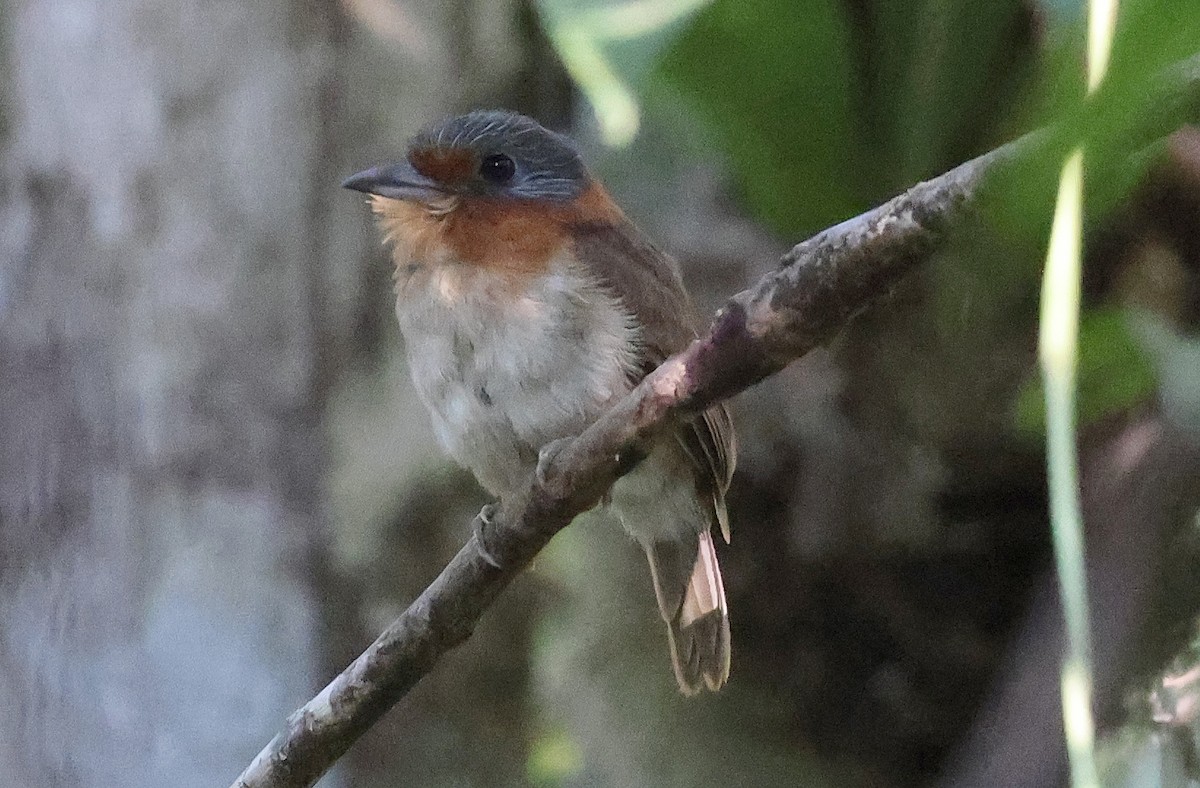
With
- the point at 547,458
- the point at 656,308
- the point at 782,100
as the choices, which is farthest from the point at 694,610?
the point at 782,100

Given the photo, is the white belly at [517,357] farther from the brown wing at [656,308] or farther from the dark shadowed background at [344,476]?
the dark shadowed background at [344,476]

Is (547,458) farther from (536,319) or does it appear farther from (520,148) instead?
(520,148)

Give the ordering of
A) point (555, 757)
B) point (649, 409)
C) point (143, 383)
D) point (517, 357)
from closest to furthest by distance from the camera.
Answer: point (649, 409) < point (517, 357) < point (143, 383) < point (555, 757)

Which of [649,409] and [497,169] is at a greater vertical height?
[497,169]

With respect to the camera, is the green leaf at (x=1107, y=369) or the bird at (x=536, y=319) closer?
the green leaf at (x=1107, y=369)

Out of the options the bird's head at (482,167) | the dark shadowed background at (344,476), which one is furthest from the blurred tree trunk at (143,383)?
the bird's head at (482,167)

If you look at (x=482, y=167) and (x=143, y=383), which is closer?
(x=482, y=167)

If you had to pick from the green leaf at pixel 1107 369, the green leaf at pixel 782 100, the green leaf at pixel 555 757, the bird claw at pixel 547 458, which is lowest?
the green leaf at pixel 1107 369

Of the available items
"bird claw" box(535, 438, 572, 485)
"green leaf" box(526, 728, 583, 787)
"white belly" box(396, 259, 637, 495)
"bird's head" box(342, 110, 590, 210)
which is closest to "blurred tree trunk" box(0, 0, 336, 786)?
"green leaf" box(526, 728, 583, 787)

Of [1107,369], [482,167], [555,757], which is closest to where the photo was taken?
[1107,369]
